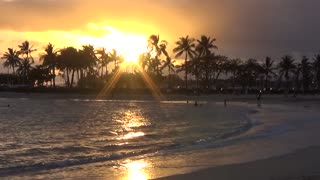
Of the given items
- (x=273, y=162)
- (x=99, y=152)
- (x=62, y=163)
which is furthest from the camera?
(x=99, y=152)

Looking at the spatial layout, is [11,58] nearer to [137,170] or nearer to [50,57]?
[50,57]

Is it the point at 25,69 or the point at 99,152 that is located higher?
the point at 25,69

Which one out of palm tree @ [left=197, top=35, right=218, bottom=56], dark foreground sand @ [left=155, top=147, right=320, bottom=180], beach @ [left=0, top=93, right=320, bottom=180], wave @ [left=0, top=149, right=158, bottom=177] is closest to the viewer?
dark foreground sand @ [left=155, top=147, right=320, bottom=180]

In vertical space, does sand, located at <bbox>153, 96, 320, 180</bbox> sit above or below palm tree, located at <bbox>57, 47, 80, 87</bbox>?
below

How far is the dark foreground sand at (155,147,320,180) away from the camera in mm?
12750

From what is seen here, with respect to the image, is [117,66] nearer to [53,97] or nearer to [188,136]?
[53,97]

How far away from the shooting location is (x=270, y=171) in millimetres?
13805

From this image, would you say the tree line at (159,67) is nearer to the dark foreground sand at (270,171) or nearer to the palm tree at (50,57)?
the palm tree at (50,57)

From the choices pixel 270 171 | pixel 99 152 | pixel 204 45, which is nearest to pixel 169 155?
pixel 99 152

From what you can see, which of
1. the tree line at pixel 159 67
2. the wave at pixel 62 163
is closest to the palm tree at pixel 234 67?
the tree line at pixel 159 67

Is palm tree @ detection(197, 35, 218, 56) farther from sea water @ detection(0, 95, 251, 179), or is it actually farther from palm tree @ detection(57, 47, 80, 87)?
sea water @ detection(0, 95, 251, 179)

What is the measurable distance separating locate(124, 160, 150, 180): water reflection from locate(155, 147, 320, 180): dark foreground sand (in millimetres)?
766

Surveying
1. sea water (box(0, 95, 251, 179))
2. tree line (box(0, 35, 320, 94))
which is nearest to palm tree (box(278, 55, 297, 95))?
tree line (box(0, 35, 320, 94))

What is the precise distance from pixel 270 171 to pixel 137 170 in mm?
3744
